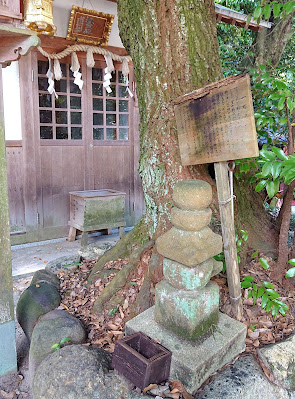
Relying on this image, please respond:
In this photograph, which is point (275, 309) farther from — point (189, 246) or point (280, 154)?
point (280, 154)

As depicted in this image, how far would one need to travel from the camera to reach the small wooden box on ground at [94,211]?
247 inches

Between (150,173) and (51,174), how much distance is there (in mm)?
3700

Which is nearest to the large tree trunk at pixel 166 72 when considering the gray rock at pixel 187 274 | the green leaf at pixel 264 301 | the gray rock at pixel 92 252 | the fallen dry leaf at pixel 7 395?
the gray rock at pixel 187 274

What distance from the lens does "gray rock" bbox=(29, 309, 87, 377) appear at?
271 centimetres

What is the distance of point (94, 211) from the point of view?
636 cm

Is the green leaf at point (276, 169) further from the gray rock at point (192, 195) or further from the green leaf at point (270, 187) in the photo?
A: the gray rock at point (192, 195)

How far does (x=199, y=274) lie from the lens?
7.61ft

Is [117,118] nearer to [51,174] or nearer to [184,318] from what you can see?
[51,174]

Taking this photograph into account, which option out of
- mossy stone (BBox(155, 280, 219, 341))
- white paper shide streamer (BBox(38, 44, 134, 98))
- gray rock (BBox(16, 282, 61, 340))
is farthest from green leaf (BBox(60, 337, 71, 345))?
white paper shide streamer (BBox(38, 44, 134, 98))

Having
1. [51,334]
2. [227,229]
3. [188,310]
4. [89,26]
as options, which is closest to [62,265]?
[51,334]

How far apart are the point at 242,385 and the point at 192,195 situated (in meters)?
1.26

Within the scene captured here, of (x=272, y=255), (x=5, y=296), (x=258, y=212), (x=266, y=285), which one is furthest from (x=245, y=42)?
(x=5, y=296)

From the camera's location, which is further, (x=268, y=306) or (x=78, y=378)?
(x=268, y=306)

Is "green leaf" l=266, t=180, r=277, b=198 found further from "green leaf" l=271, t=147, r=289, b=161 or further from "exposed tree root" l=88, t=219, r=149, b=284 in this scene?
"exposed tree root" l=88, t=219, r=149, b=284
